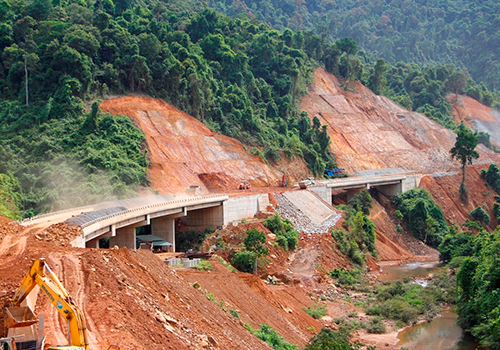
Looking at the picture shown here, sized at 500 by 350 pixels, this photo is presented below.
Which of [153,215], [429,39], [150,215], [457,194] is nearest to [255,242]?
[153,215]

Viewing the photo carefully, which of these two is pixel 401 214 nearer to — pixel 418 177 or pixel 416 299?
pixel 418 177

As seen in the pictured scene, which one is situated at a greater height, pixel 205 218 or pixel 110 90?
pixel 110 90

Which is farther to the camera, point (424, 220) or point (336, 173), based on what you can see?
point (336, 173)

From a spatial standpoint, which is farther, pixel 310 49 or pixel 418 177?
pixel 310 49

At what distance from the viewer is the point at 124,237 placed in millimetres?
48562

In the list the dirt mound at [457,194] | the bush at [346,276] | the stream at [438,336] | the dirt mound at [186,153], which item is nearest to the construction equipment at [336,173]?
the dirt mound at [457,194]

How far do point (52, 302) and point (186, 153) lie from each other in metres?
54.6


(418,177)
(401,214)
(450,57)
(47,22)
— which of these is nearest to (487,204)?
(418,177)

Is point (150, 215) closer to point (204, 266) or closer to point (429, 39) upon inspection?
point (204, 266)

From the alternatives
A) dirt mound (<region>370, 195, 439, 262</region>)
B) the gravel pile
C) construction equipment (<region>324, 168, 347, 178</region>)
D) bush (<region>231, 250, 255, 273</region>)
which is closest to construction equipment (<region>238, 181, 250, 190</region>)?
the gravel pile

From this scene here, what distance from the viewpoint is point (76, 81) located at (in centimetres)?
6706

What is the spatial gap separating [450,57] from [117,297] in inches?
7257

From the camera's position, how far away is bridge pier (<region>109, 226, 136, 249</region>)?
4841cm

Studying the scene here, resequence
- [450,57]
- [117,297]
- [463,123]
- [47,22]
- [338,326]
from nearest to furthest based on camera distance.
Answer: [117,297], [338,326], [47,22], [463,123], [450,57]
